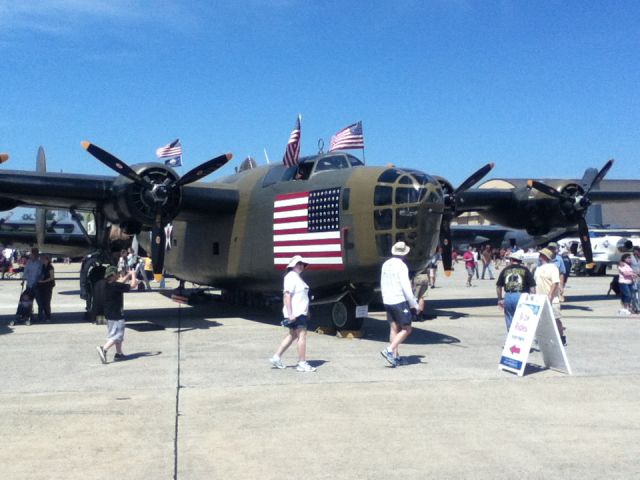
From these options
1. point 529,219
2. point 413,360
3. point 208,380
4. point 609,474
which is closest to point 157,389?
point 208,380

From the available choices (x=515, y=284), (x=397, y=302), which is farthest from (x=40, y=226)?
(x=515, y=284)

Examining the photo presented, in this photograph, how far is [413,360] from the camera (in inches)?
398

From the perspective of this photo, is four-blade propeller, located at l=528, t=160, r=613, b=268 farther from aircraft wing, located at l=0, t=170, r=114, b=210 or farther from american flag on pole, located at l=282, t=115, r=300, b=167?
aircraft wing, located at l=0, t=170, r=114, b=210

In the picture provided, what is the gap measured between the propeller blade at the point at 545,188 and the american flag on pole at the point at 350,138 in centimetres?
532

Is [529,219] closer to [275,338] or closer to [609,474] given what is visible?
[275,338]

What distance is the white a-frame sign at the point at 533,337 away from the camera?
906cm

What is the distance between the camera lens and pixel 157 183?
14641 millimetres

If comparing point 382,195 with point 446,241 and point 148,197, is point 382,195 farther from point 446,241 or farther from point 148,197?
point 148,197

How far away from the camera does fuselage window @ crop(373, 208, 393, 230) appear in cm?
1161

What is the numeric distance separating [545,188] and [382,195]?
872 cm

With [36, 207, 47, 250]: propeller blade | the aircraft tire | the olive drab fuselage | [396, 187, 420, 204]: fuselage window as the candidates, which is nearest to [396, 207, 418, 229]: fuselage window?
the olive drab fuselage

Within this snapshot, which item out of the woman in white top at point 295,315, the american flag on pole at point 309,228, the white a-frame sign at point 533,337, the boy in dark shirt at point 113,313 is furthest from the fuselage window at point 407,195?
the boy in dark shirt at point 113,313

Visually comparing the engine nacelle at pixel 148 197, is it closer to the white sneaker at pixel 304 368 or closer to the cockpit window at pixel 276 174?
the cockpit window at pixel 276 174

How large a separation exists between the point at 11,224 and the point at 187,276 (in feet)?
81.1
